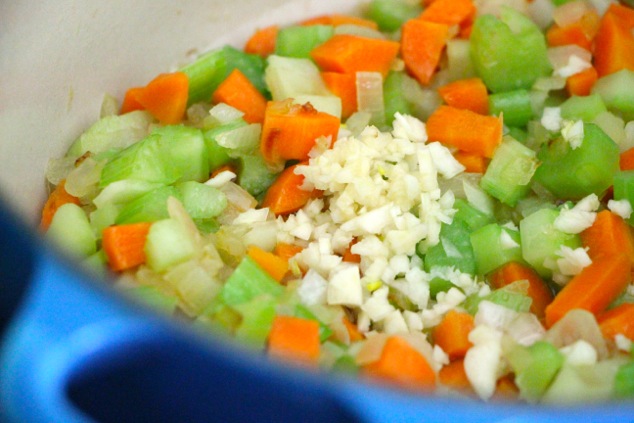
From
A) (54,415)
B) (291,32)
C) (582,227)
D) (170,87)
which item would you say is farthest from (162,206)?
(582,227)

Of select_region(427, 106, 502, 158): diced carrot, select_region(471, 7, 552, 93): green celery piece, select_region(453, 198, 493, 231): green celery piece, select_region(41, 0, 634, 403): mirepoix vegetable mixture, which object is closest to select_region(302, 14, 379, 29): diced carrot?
select_region(41, 0, 634, 403): mirepoix vegetable mixture

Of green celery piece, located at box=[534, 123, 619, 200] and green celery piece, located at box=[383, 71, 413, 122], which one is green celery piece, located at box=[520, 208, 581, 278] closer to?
green celery piece, located at box=[534, 123, 619, 200]

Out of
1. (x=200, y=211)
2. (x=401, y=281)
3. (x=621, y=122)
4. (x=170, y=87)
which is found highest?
(x=170, y=87)

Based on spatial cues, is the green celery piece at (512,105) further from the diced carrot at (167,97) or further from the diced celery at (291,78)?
the diced carrot at (167,97)

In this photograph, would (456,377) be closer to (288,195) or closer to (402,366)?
(402,366)

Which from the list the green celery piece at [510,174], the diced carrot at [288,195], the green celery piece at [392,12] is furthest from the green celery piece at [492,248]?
the green celery piece at [392,12]

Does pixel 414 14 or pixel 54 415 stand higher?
pixel 54 415

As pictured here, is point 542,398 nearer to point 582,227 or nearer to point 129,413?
point 582,227
